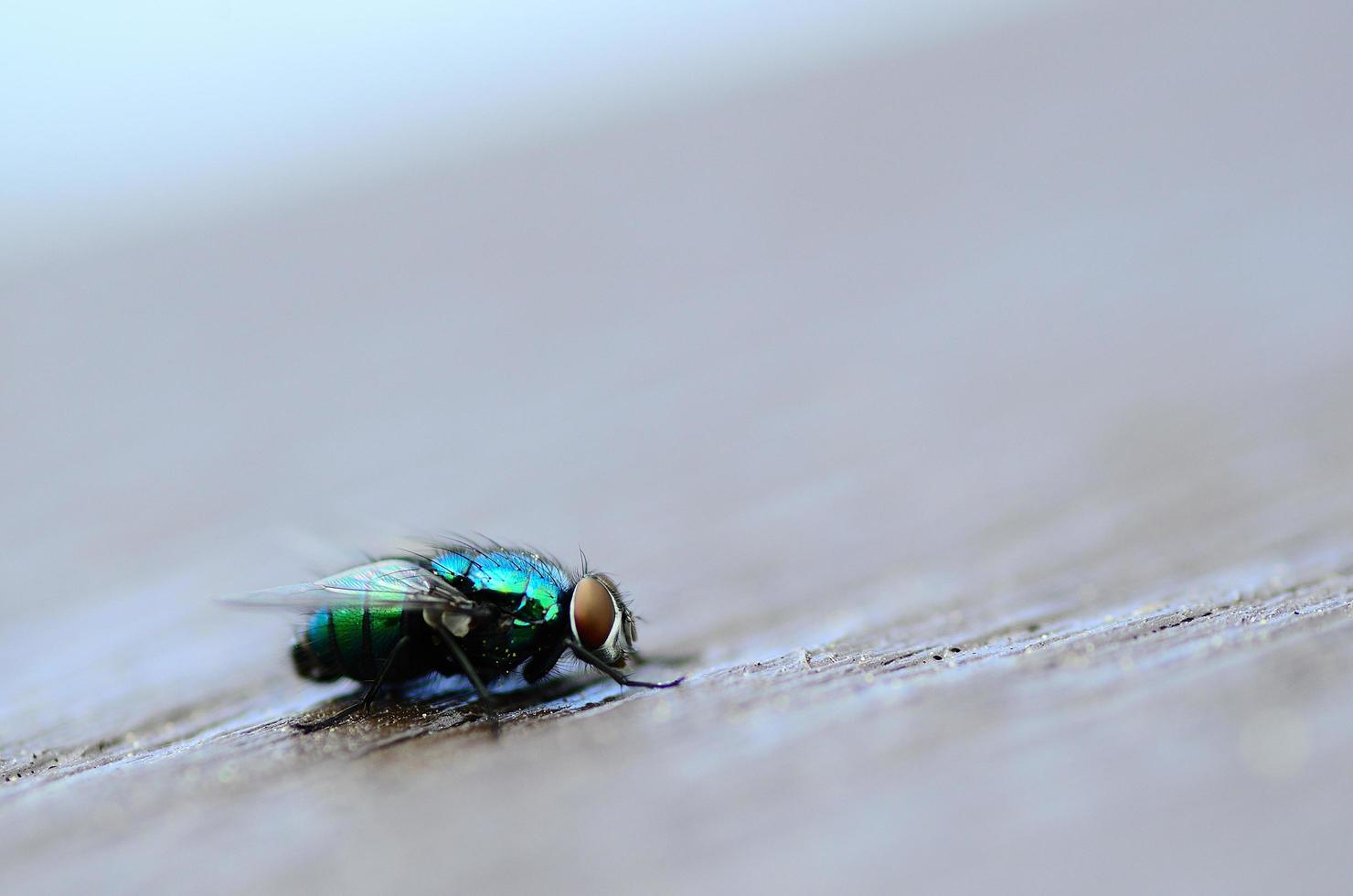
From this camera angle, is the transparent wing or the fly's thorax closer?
the transparent wing

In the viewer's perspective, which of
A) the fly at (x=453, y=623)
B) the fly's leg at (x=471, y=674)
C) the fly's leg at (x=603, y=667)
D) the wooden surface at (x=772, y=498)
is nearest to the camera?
the wooden surface at (x=772, y=498)

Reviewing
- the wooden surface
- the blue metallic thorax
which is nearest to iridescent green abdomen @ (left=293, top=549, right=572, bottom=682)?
the blue metallic thorax

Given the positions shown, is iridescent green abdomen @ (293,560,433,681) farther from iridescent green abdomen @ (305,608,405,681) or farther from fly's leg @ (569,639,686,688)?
fly's leg @ (569,639,686,688)

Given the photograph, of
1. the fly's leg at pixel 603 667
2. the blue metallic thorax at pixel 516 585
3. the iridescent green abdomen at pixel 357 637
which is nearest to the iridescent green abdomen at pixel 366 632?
the iridescent green abdomen at pixel 357 637

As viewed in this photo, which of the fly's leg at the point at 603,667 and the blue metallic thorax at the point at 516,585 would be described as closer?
the fly's leg at the point at 603,667

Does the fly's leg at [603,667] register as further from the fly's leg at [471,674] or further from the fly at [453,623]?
the fly's leg at [471,674]

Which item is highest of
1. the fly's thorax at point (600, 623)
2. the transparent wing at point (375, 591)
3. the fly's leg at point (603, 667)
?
the transparent wing at point (375, 591)

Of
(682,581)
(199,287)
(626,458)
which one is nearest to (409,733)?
(682,581)
